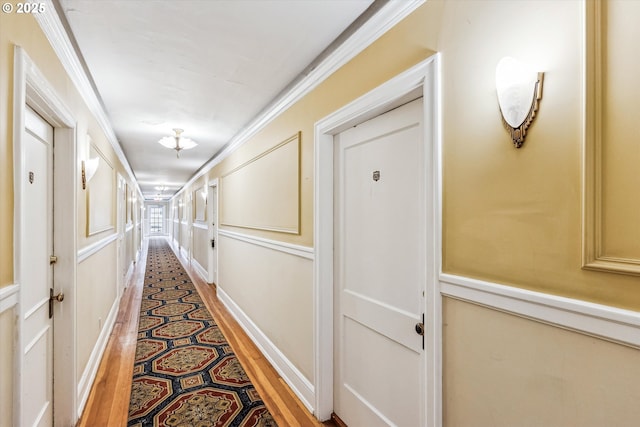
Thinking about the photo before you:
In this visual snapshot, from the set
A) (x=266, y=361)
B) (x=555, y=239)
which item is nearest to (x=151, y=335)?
(x=266, y=361)

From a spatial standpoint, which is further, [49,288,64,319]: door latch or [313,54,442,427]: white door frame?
[49,288,64,319]: door latch

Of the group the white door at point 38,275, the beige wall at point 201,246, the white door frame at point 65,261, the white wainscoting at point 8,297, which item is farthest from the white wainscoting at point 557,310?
the beige wall at point 201,246

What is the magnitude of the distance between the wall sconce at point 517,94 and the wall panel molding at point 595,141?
125mm

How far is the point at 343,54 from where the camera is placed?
1.86 m

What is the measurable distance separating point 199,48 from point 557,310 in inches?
86.1

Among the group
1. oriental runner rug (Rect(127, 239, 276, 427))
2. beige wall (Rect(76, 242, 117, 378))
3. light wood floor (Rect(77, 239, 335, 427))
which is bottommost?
light wood floor (Rect(77, 239, 335, 427))

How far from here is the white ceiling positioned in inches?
61.3

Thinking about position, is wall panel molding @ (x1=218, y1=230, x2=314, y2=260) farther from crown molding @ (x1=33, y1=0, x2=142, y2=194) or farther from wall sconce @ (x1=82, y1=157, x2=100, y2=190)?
crown molding @ (x1=33, y1=0, x2=142, y2=194)

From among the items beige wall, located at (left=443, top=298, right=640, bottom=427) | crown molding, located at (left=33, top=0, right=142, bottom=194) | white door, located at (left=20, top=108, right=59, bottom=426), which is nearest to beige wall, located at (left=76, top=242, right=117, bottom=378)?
white door, located at (left=20, top=108, right=59, bottom=426)

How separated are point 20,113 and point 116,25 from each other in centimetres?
77

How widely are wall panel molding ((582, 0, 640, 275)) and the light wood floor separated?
1.97 meters

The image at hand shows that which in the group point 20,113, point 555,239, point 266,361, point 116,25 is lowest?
point 266,361

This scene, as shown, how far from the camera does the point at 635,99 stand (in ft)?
2.39

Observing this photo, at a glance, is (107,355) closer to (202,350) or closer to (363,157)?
(202,350)
